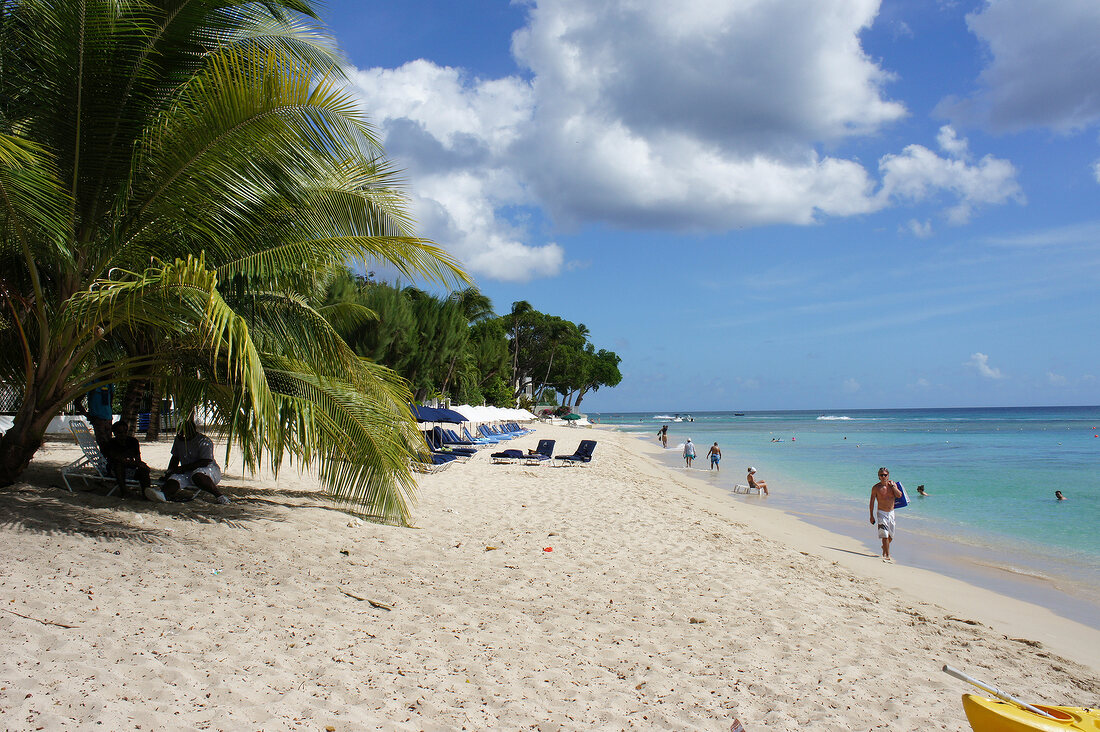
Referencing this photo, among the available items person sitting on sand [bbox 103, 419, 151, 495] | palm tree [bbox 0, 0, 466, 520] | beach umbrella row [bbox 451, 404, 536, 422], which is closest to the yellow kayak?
palm tree [bbox 0, 0, 466, 520]

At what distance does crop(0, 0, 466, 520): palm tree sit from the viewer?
16.1 feet

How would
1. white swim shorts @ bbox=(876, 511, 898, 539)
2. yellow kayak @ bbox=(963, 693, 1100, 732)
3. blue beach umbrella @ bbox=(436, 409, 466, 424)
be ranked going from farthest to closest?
1. blue beach umbrella @ bbox=(436, 409, 466, 424)
2. white swim shorts @ bbox=(876, 511, 898, 539)
3. yellow kayak @ bbox=(963, 693, 1100, 732)

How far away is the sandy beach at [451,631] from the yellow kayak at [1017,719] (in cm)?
40

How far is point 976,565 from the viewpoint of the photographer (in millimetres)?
9562

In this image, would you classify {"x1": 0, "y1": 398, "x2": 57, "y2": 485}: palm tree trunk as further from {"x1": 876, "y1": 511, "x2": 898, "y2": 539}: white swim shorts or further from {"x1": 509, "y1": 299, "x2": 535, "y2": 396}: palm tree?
{"x1": 509, "y1": 299, "x2": 535, "y2": 396}: palm tree

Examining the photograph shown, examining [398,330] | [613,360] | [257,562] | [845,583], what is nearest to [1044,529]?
[845,583]

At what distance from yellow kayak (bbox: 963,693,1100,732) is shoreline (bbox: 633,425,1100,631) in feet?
14.9

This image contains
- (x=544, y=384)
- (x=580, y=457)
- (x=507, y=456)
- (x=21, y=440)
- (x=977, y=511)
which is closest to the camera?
(x=21, y=440)

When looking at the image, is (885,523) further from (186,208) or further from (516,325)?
(516,325)

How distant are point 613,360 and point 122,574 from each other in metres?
85.7

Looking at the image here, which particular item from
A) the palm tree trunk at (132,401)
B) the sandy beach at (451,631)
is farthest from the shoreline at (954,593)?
the palm tree trunk at (132,401)

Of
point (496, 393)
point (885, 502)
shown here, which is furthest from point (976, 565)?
point (496, 393)

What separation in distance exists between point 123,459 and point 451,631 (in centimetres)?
433

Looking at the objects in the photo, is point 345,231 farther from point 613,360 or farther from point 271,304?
point 613,360
